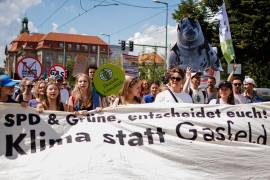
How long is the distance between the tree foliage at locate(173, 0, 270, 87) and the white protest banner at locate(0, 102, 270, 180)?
24792mm

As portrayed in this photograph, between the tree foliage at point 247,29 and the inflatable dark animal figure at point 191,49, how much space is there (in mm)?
21348

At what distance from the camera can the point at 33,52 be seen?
138750 millimetres

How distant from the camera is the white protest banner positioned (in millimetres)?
4871

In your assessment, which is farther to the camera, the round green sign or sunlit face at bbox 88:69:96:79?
sunlit face at bbox 88:69:96:79

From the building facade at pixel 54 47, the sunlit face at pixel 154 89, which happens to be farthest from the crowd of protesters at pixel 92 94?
the building facade at pixel 54 47

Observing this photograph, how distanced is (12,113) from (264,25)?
27.2 metres

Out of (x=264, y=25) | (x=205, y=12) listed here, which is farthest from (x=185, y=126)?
(x=205, y=12)

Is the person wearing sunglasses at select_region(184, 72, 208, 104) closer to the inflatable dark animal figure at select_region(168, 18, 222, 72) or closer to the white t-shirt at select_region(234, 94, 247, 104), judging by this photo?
the white t-shirt at select_region(234, 94, 247, 104)

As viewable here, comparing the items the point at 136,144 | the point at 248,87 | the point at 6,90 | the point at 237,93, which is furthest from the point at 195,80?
the point at 6,90

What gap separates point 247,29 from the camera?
30.3 m

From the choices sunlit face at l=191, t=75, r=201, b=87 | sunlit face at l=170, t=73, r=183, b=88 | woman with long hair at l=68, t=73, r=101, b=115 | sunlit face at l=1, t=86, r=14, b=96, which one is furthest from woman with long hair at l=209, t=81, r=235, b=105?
sunlit face at l=1, t=86, r=14, b=96

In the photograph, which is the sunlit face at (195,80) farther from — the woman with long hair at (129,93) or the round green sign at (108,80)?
the woman with long hair at (129,93)

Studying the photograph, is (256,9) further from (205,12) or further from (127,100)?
(127,100)

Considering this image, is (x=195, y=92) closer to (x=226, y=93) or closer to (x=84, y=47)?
(x=226, y=93)
